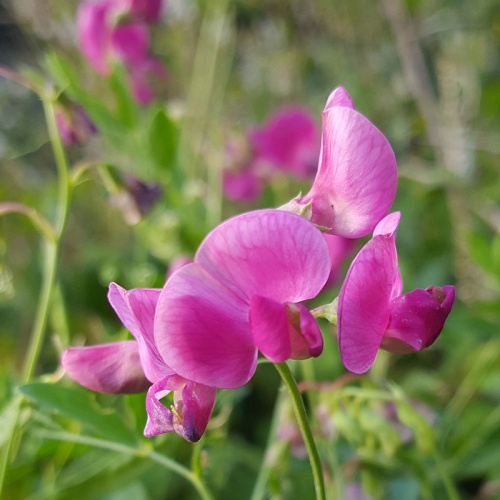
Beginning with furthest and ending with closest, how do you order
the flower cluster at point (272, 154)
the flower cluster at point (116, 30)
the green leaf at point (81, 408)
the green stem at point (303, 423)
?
the flower cluster at point (272, 154) → the flower cluster at point (116, 30) → the green leaf at point (81, 408) → the green stem at point (303, 423)

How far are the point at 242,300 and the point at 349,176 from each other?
0.10 meters

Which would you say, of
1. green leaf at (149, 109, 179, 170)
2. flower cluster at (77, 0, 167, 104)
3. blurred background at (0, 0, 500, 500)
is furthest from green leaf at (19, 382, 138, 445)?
flower cluster at (77, 0, 167, 104)

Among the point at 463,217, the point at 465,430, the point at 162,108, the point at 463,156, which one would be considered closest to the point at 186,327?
the point at 162,108

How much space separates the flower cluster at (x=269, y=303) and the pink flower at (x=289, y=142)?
0.81 meters

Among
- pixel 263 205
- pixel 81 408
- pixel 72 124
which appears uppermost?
pixel 72 124

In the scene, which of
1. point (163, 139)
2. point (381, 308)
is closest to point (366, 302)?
point (381, 308)

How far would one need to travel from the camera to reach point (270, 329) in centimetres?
30

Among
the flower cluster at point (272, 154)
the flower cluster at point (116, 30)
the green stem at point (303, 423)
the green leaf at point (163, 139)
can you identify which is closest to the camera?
the green stem at point (303, 423)

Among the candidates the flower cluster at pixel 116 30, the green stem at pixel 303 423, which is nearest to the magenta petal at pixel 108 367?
the green stem at pixel 303 423

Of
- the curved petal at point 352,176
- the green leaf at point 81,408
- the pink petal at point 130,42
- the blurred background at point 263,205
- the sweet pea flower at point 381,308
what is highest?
the curved petal at point 352,176

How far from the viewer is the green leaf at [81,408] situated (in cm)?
41

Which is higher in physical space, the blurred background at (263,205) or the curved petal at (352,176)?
the curved petal at (352,176)

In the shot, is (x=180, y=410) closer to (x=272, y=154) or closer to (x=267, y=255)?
(x=267, y=255)

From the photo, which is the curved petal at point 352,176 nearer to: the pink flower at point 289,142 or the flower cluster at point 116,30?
the flower cluster at point 116,30
